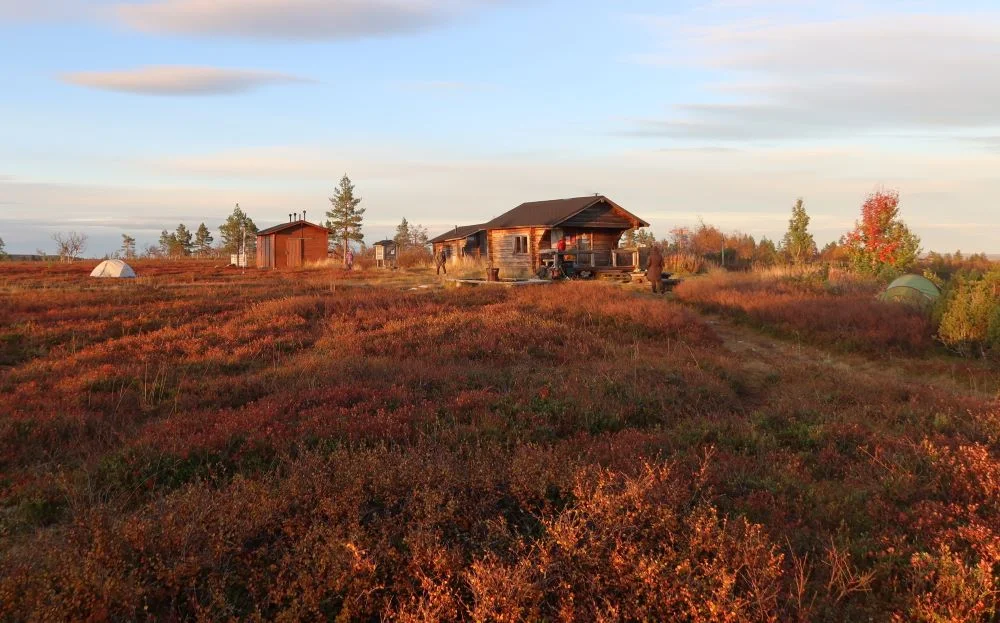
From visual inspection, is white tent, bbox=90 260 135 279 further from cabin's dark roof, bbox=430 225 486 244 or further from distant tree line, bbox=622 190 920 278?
distant tree line, bbox=622 190 920 278

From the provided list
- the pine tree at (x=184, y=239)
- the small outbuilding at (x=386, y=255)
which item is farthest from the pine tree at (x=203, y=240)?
the small outbuilding at (x=386, y=255)

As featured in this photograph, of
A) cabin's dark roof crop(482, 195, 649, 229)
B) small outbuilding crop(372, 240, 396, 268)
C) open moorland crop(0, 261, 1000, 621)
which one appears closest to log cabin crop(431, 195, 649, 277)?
cabin's dark roof crop(482, 195, 649, 229)

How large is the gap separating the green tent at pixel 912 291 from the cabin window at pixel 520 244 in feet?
68.0

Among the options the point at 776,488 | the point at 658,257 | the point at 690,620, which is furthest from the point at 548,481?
the point at 658,257

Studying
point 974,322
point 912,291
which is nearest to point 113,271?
point 912,291

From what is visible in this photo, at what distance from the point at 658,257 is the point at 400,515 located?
21.6 m

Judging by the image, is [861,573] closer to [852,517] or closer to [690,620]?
[852,517]

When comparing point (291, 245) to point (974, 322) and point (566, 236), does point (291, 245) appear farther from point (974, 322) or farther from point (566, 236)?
point (974, 322)

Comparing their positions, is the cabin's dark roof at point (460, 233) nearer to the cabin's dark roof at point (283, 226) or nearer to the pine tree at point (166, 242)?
the cabin's dark roof at point (283, 226)

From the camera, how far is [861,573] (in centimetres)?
403

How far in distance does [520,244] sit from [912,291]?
2212 cm

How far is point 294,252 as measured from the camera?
156 ft

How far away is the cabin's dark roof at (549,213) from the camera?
1315 inches

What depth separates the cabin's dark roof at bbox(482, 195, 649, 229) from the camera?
33.4m
